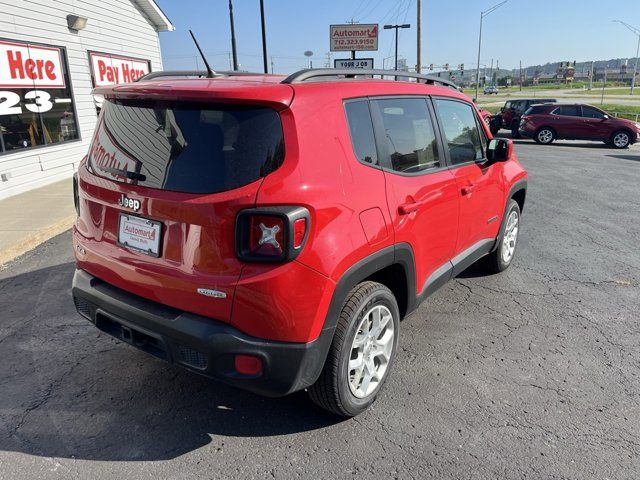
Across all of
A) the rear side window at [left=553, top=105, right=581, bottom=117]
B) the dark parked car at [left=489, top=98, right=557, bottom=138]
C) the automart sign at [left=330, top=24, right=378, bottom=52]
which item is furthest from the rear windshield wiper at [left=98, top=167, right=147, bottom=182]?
the automart sign at [left=330, top=24, right=378, bottom=52]

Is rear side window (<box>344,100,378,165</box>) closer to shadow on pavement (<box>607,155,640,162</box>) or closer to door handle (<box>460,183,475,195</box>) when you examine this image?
door handle (<box>460,183,475,195</box>)

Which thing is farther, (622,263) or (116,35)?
(116,35)

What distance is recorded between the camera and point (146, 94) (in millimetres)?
2555

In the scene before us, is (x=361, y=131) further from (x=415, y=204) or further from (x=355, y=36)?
(x=355, y=36)

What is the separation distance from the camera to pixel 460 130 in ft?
12.8

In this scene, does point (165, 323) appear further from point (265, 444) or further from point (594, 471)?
point (594, 471)

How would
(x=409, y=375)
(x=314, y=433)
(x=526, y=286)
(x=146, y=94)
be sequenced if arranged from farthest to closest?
(x=526, y=286), (x=409, y=375), (x=314, y=433), (x=146, y=94)

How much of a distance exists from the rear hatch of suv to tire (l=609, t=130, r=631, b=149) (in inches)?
756

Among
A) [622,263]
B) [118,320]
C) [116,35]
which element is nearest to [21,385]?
[118,320]

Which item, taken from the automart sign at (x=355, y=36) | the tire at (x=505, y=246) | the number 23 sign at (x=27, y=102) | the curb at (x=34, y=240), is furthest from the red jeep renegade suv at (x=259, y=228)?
the automart sign at (x=355, y=36)

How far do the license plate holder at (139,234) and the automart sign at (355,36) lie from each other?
108 feet

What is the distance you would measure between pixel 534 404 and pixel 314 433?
4.45 feet

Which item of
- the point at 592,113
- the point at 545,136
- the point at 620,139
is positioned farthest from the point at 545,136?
the point at 620,139

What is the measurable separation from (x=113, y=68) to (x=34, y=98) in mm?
3433
